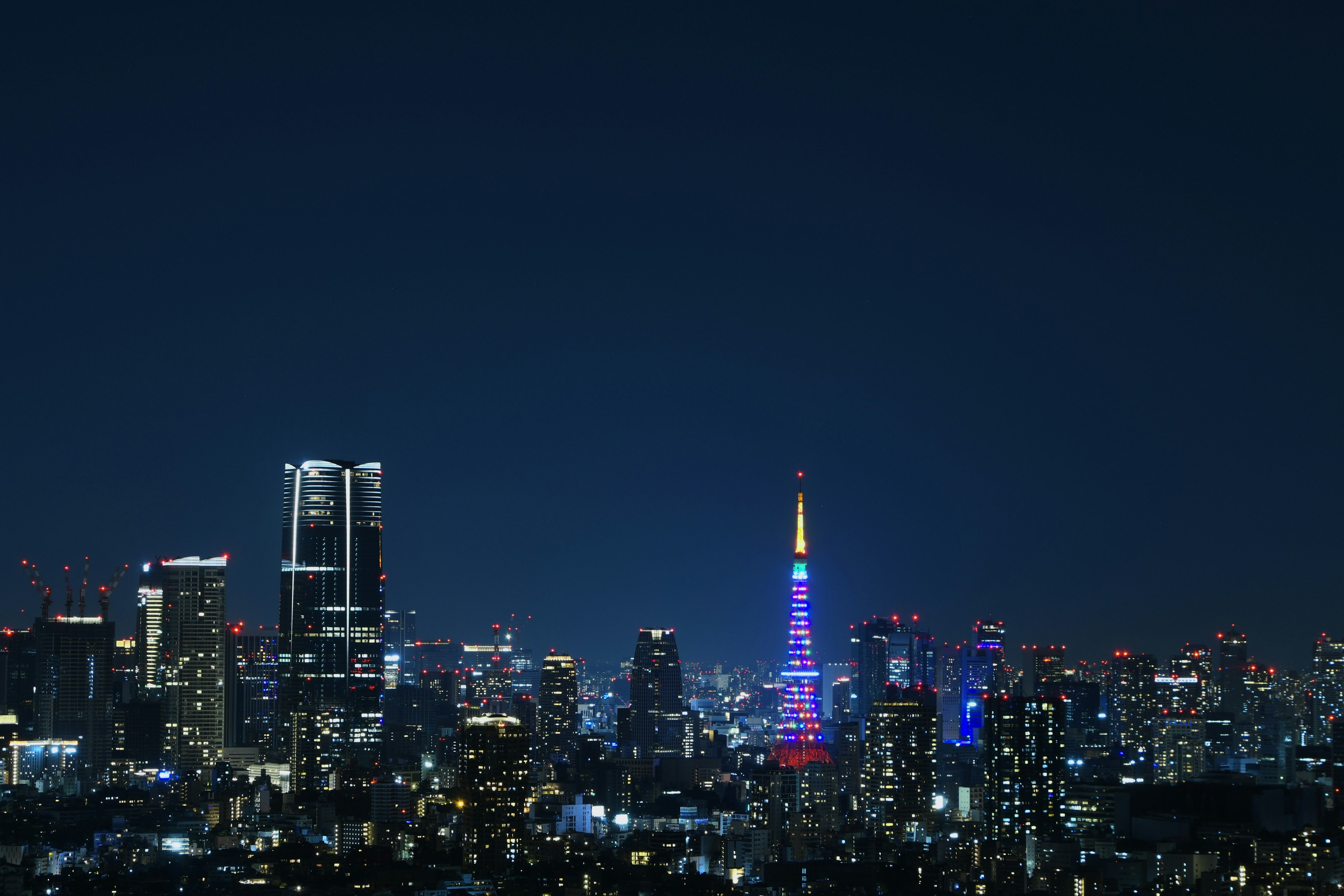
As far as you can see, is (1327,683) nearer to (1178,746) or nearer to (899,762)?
(1178,746)

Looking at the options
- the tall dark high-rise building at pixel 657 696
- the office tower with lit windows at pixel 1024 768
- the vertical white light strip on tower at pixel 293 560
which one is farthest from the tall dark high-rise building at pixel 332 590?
the office tower with lit windows at pixel 1024 768

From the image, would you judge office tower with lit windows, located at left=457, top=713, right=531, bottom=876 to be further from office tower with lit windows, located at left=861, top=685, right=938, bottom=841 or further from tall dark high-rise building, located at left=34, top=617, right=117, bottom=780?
tall dark high-rise building, located at left=34, top=617, right=117, bottom=780

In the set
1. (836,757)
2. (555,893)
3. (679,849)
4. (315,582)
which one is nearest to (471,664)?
(315,582)

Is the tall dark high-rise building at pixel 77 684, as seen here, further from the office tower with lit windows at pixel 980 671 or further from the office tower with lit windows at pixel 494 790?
the office tower with lit windows at pixel 980 671

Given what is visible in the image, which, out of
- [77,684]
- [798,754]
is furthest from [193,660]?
[798,754]

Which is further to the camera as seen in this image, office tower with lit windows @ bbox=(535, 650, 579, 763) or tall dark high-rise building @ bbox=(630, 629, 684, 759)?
tall dark high-rise building @ bbox=(630, 629, 684, 759)

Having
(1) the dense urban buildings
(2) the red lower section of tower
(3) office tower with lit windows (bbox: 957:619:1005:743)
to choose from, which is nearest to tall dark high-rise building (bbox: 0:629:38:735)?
(1) the dense urban buildings
